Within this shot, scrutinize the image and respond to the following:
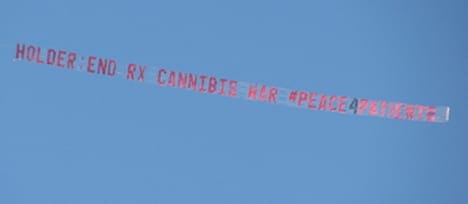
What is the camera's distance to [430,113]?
1.63 meters

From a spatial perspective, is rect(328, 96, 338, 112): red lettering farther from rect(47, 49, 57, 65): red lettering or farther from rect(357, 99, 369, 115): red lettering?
rect(47, 49, 57, 65): red lettering

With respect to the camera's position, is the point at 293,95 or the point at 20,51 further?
the point at 20,51

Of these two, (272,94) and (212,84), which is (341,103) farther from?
(212,84)

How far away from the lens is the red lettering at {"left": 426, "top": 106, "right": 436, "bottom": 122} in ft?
5.33

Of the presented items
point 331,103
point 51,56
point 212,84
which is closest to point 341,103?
point 331,103

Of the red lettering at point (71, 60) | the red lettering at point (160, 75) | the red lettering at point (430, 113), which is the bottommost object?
the red lettering at point (430, 113)

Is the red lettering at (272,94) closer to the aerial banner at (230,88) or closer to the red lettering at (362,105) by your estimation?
the aerial banner at (230,88)

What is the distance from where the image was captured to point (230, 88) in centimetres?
169

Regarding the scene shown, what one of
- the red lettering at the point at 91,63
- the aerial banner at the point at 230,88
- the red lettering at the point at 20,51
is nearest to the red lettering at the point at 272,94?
the aerial banner at the point at 230,88

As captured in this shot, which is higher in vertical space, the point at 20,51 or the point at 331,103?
the point at 20,51

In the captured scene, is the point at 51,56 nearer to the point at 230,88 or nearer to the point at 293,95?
the point at 230,88

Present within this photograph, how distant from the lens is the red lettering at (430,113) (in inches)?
64.0

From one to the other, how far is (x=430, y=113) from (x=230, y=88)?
567 millimetres

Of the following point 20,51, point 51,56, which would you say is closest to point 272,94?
point 51,56
